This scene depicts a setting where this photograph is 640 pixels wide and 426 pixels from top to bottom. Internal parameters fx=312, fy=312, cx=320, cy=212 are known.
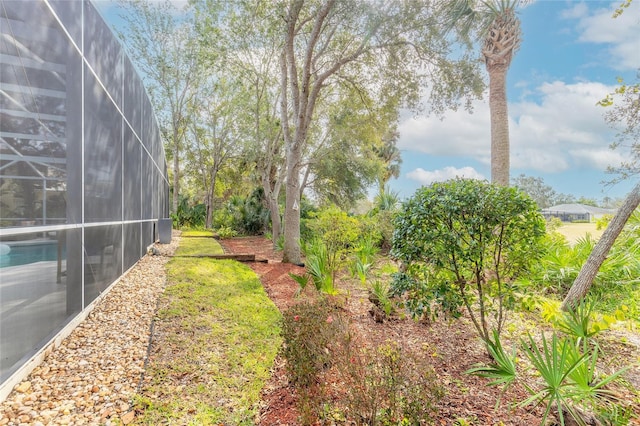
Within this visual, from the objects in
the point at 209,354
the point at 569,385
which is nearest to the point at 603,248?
the point at 569,385

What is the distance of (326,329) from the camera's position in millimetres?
2502

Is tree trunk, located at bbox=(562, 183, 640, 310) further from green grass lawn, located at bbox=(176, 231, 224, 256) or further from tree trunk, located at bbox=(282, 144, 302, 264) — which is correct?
green grass lawn, located at bbox=(176, 231, 224, 256)

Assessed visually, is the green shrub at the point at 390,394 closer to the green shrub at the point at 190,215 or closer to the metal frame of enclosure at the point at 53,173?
the metal frame of enclosure at the point at 53,173

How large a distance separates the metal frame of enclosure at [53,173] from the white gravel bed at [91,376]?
0.45 feet

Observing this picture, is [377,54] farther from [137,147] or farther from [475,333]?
[475,333]

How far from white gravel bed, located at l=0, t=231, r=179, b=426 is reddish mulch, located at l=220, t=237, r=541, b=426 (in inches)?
43.2

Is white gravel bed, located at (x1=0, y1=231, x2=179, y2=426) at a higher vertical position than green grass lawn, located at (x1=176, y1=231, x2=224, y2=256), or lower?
lower

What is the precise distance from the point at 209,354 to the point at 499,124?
6.96 meters

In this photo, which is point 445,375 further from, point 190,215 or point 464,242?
point 190,215

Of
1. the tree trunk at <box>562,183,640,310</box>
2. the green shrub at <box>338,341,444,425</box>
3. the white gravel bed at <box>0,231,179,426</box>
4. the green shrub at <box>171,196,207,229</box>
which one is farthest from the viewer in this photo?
the green shrub at <box>171,196,207,229</box>

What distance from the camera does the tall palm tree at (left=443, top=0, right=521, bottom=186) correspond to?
21.6 ft

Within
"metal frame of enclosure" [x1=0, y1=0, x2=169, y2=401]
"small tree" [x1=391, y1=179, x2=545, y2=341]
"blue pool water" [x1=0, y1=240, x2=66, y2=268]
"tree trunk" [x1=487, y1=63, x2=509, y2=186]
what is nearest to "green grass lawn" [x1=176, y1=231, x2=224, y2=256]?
"metal frame of enclosure" [x1=0, y1=0, x2=169, y2=401]

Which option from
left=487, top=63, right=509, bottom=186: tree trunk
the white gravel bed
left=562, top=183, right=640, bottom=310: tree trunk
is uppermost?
left=487, top=63, right=509, bottom=186: tree trunk

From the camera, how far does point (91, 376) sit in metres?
2.59
